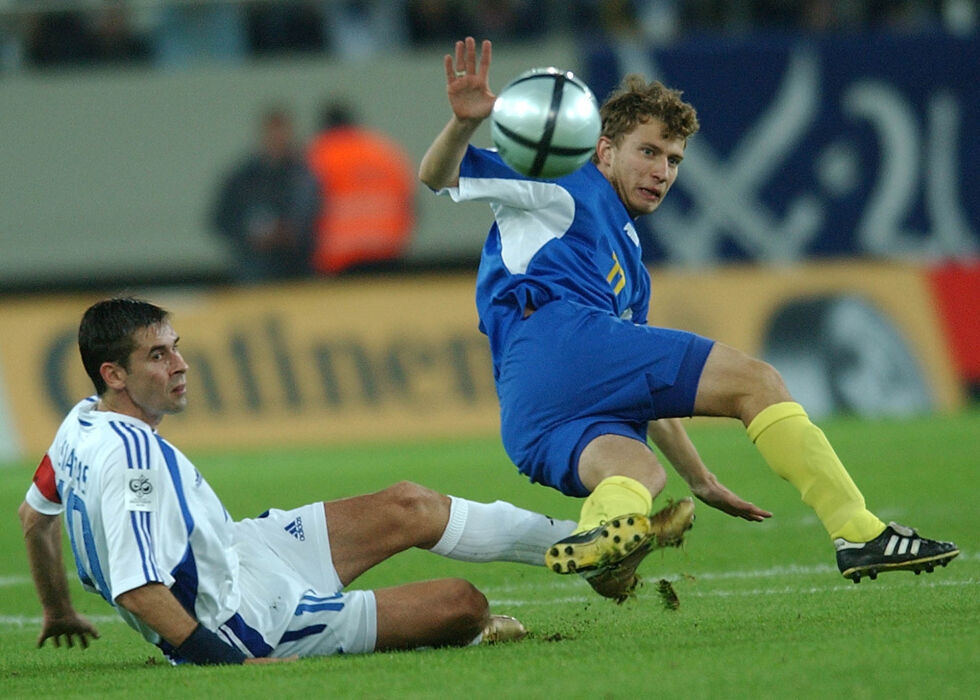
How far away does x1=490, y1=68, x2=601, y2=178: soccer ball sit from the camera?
5.36 metres

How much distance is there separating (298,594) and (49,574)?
922mm

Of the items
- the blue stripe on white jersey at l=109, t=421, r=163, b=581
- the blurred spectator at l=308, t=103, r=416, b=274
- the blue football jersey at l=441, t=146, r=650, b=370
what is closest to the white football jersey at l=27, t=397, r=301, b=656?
the blue stripe on white jersey at l=109, t=421, r=163, b=581

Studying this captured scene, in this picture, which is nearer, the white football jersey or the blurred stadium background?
the white football jersey

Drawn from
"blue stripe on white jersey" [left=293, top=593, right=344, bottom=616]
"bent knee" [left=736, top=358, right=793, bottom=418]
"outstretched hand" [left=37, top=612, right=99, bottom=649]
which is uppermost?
"bent knee" [left=736, top=358, right=793, bottom=418]

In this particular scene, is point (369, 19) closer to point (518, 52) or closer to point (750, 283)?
point (518, 52)

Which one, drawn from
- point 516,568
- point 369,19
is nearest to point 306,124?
point 369,19

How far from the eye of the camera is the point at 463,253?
19.5 metres

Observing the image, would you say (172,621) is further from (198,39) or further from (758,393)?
(198,39)

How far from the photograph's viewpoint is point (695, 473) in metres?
5.96

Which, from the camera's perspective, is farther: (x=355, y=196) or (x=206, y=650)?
(x=355, y=196)

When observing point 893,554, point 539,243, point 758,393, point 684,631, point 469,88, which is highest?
point 469,88

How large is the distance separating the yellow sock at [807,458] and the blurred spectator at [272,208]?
41.2 ft

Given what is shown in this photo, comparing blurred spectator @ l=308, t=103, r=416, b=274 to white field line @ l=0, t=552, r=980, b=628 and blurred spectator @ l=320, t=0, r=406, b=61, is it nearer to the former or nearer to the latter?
blurred spectator @ l=320, t=0, r=406, b=61

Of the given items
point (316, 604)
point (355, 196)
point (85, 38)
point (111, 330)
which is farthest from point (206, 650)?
point (85, 38)
